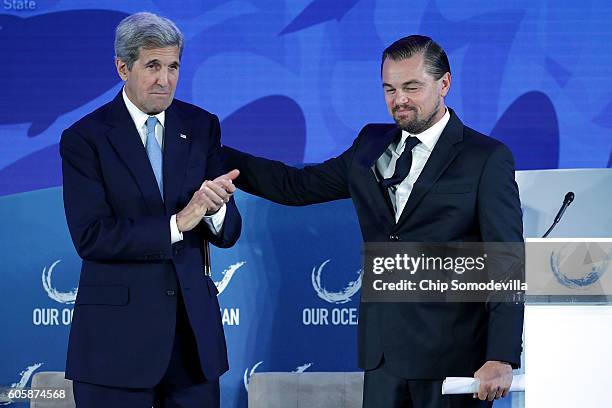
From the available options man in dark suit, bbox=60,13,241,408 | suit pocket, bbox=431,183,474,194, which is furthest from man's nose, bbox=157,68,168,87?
suit pocket, bbox=431,183,474,194

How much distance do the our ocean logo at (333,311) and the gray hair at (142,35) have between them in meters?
1.44

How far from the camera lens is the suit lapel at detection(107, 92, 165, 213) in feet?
9.39

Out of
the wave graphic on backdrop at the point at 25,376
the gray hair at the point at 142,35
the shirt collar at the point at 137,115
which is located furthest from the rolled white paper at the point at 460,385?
the wave graphic on backdrop at the point at 25,376

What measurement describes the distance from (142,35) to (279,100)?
1167 millimetres

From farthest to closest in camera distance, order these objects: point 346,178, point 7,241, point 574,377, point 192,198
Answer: point 7,241
point 346,178
point 192,198
point 574,377

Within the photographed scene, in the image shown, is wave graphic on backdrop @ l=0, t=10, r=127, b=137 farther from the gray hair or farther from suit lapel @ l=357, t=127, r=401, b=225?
suit lapel @ l=357, t=127, r=401, b=225

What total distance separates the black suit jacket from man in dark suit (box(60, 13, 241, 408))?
19.3 inches

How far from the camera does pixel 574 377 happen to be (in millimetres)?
2393

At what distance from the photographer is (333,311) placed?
4.02 metres

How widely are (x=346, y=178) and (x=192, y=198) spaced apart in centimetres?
69

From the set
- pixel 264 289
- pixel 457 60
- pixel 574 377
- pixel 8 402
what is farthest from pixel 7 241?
pixel 574 377

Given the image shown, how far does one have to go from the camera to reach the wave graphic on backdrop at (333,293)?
4.01 meters

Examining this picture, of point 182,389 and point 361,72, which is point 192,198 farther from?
point 361,72

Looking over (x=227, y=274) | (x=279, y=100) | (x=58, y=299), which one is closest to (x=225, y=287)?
(x=227, y=274)
